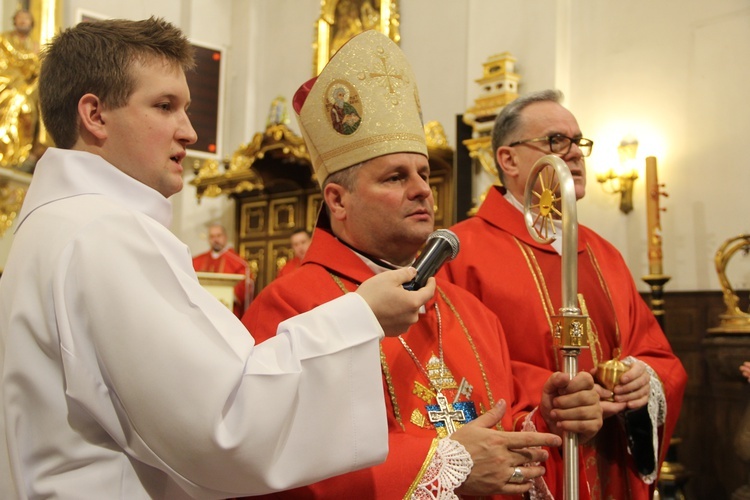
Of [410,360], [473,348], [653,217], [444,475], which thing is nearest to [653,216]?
[653,217]

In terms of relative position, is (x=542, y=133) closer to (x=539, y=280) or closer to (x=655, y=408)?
(x=539, y=280)

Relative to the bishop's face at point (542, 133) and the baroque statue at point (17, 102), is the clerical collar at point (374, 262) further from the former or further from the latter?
the baroque statue at point (17, 102)

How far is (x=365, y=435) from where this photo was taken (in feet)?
5.43

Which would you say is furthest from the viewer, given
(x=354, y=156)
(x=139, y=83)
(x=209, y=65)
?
(x=209, y=65)

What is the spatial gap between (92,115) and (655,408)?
2.22 meters

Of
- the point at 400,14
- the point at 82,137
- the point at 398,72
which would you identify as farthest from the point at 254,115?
the point at 82,137

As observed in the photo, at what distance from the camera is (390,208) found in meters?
2.47

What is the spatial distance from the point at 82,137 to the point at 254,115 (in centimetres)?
974

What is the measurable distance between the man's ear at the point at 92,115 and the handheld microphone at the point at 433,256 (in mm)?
763

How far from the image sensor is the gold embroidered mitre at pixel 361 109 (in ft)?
8.52

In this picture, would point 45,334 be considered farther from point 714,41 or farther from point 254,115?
point 254,115

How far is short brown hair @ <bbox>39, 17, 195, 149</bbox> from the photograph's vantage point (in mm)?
1776

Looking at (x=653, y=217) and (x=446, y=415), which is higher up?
(x=653, y=217)

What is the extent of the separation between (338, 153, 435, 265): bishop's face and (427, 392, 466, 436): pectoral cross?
1.57 ft
